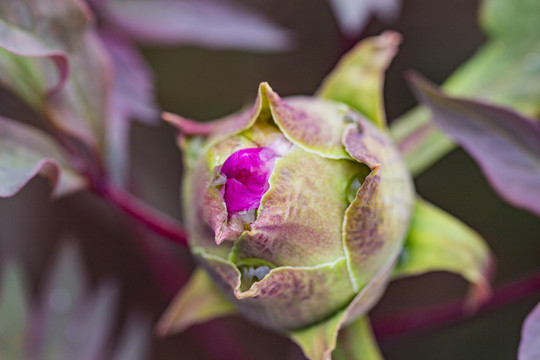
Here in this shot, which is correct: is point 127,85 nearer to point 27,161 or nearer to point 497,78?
point 27,161

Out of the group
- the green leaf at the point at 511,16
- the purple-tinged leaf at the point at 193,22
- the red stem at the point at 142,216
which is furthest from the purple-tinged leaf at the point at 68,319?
the green leaf at the point at 511,16

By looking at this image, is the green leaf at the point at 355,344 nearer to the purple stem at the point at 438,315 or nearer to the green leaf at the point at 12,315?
the purple stem at the point at 438,315

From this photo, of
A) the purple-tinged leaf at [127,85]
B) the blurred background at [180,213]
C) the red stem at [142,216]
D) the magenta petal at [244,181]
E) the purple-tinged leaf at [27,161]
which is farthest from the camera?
the blurred background at [180,213]

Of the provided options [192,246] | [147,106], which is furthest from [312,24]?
[192,246]

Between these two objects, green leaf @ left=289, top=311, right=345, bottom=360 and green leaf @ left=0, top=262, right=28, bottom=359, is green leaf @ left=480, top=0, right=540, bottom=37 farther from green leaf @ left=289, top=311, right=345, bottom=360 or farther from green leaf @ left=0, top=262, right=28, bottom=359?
green leaf @ left=0, top=262, right=28, bottom=359

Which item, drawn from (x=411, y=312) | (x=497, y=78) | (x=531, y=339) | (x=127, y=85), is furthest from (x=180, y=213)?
(x=531, y=339)
